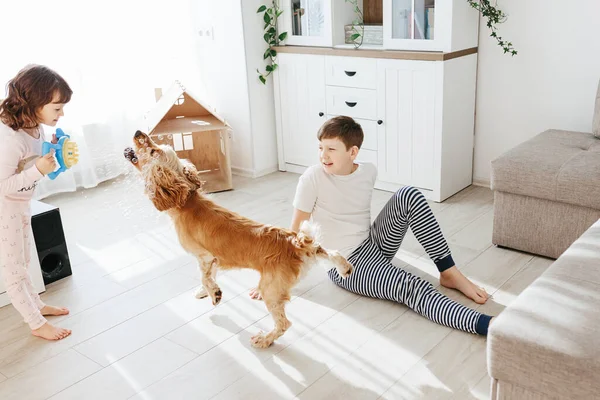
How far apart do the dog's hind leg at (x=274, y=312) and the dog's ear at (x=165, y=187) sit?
0.39 meters

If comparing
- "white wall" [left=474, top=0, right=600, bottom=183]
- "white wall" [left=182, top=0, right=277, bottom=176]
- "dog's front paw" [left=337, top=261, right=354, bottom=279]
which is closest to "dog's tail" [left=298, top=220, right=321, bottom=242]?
"dog's front paw" [left=337, top=261, right=354, bottom=279]

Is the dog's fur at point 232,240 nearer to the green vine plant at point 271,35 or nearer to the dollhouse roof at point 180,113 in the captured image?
the dollhouse roof at point 180,113

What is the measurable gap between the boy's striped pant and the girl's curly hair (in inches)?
48.9

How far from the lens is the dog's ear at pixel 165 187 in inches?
76.2

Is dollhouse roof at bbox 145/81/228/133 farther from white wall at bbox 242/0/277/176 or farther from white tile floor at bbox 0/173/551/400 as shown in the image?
white tile floor at bbox 0/173/551/400

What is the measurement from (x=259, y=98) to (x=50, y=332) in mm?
2160

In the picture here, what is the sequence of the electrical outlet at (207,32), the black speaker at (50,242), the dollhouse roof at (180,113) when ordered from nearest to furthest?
1. the black speaker at (50,242)
2. the dollhouse roof at (180,113)
3. the electrical outlet at (207,32)

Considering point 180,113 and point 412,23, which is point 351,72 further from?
point 180,113

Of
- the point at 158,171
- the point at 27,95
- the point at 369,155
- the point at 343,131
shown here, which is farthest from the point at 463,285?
the point at 27,95

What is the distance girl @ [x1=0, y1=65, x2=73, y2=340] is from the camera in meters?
2.13

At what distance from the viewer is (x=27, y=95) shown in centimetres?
212

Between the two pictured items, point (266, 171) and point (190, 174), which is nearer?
point (190, 174)

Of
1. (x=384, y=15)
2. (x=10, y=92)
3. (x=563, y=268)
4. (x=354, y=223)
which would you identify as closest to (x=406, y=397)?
(x=563, y=268)

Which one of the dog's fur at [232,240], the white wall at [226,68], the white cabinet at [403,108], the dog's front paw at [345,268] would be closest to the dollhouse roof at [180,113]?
the white wall at [226,68]
